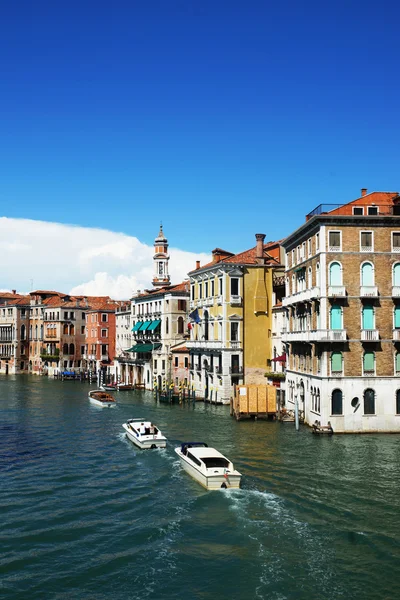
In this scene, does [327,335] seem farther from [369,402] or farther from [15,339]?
[15,339]

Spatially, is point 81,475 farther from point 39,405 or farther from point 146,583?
point 39,405

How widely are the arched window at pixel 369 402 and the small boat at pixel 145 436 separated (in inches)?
513

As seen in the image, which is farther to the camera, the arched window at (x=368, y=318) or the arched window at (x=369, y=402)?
the arched window at (x=368, y=318)

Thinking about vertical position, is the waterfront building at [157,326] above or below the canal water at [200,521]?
above

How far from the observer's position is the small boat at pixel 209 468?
87.8 ft

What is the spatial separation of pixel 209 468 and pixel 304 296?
18922 millimetres

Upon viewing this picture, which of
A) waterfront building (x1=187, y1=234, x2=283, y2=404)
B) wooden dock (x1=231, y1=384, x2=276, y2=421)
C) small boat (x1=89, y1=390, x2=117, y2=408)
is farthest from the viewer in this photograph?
waterfront building (x1=187, y1=234, x2=283, y2=404)

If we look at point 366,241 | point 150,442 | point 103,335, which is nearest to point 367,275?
point 366,241

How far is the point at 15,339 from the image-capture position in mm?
111938

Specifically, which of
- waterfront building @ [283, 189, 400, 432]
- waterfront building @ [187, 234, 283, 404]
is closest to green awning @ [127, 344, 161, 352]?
waterfront building @ [187, 234, 283, 404]

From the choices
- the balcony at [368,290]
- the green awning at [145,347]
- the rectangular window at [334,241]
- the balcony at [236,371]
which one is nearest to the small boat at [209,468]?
the balcony at [368,290]

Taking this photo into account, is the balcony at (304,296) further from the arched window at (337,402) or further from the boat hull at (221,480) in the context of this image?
the boat hull at (221,480)

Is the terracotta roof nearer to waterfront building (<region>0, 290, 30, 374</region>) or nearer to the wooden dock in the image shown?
the wooden dock

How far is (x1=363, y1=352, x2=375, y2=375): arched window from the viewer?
3938 centimetres
